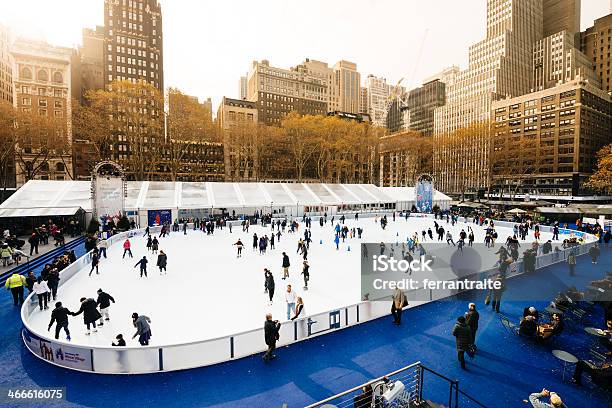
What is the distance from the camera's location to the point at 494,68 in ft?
339

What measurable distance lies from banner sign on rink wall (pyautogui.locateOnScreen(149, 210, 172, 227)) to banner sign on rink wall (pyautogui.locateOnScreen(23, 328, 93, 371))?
24.3 m

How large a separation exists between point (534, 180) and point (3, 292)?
299ft

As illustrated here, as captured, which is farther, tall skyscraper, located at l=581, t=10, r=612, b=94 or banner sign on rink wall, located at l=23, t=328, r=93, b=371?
tall skyscraper, located at l=581, t=10, r=612, b=94

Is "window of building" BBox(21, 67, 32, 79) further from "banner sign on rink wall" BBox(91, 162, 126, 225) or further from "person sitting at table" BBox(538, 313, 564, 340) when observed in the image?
"person sitting at table" BBox(538, 313, 564, 340)

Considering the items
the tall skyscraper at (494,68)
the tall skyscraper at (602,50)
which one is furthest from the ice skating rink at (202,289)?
the tall skyscraper at (602,50)

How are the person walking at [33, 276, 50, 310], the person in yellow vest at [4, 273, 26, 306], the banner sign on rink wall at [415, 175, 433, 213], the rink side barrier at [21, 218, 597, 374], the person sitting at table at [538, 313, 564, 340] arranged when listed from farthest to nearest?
1. the banner sign on rink wall at [415, 175, 433, 213]
2. the person in yellow vest at [4, 273, 26, 306]
3. the person walking at [33, 276, 50, 310]
4. the person sitting at table at [538, 313, 564, 340]
5. the rink side barrier at [21, 218, 597, 374]

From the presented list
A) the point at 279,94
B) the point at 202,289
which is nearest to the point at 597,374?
the point at 202,289

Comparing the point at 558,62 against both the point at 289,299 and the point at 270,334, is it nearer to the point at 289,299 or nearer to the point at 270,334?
the point at 289,299

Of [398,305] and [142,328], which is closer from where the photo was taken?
[142,328]

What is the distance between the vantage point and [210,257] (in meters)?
18.3

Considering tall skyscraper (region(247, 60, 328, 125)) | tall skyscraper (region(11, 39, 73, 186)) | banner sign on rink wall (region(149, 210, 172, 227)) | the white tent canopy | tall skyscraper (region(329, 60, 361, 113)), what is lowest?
banner sign on rink wall (region(149, 210, 172, 227))

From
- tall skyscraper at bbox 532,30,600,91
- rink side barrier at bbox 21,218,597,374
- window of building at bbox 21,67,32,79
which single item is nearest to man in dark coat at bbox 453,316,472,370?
rink side barrier at bbox 21,218,597,374

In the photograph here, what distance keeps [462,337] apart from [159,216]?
29504 mm

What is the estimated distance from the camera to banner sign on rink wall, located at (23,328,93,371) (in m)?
6.70
